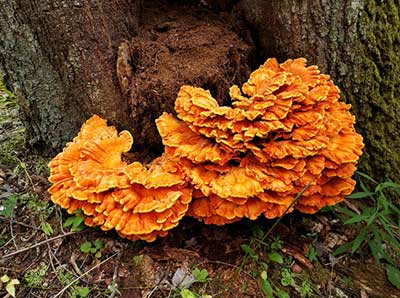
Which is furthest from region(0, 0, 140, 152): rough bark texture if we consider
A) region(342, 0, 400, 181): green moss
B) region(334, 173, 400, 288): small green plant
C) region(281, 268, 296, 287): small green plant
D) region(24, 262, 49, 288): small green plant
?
region(334, 173, 400, 288): small green plant

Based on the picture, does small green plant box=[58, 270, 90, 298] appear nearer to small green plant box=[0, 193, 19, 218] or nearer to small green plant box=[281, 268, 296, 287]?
small green plant box=[0, 193, 19, 218]

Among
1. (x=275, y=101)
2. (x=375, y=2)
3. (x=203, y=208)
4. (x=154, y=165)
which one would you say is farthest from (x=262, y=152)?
(x=375, y=2)

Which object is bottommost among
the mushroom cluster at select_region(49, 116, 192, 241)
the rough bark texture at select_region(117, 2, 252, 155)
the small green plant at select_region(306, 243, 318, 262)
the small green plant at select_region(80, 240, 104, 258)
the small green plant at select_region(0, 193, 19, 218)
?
the small green plant at select_region(306, 243, 318, 262)

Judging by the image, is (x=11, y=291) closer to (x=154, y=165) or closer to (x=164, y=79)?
(x=154, y=165)

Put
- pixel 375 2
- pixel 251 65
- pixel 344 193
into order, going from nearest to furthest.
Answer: pixel 344 193, pixel 375 2, pixel 251 65

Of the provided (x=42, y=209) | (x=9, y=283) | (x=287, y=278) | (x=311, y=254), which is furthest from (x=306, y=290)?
(x=42, y=209)

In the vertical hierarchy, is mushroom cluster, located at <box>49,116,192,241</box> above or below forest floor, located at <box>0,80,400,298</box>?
above
